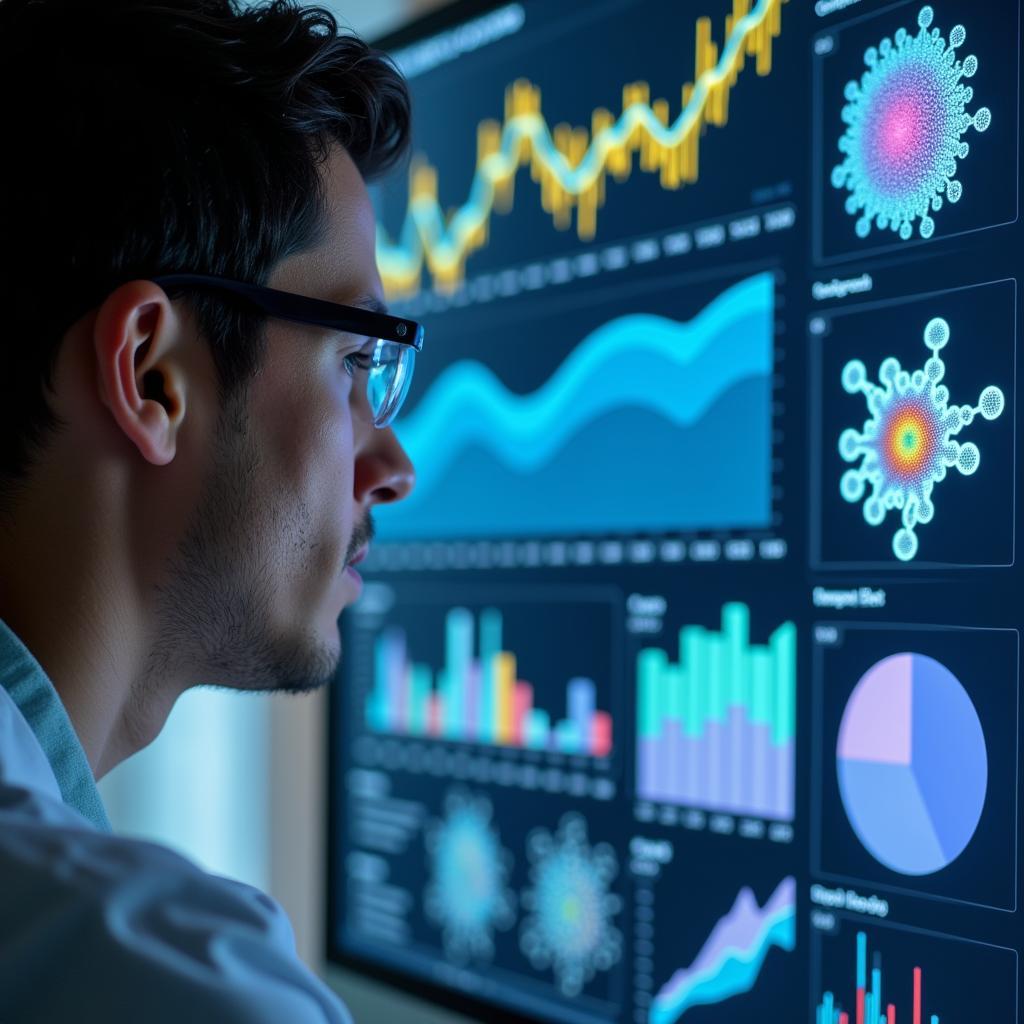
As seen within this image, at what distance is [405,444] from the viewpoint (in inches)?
53.1

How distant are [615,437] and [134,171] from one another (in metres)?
0.48

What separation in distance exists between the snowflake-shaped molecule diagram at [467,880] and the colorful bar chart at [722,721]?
0.23 m

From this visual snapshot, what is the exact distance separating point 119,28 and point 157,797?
123 cm

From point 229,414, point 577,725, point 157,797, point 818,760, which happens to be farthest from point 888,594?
point 157,797

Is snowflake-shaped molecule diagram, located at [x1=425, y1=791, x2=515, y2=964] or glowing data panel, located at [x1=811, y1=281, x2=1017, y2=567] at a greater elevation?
glowing data panel, located at [x1=811, y1=281, x2=1017, y2=567]

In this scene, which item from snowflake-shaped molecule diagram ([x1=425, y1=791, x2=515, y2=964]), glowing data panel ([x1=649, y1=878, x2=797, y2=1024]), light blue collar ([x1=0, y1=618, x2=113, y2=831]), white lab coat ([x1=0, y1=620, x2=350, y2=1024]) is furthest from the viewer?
snowflake-shaped molecule diagram ([x1=425, y1=791, x2=515, y2=964])

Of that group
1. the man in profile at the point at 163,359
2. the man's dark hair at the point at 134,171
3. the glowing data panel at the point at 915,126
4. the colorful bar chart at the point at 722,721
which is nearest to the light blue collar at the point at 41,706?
the man in profile at the point at 163,359

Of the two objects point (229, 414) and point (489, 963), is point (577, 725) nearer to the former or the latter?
point (489, 963)

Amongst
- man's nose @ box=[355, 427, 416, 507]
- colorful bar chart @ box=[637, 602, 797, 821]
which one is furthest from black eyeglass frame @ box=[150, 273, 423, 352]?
colorful bar chart @ box=[637, 602, 797, 821]

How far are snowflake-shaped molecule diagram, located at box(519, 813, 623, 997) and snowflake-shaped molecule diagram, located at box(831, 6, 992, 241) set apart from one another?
0.58 m

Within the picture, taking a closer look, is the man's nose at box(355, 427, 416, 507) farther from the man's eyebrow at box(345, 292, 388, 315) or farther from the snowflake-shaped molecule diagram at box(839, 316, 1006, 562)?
the snowflake-shaped molecule diagram at box(839, 316, 1006, 562)

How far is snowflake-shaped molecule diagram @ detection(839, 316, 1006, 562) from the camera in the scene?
78 centimetres

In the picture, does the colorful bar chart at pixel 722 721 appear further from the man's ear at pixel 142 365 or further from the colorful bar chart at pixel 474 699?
the man's ear at pixel 142 365

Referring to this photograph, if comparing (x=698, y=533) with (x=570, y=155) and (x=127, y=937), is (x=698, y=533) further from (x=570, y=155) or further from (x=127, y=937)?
(x=127, y=937)
